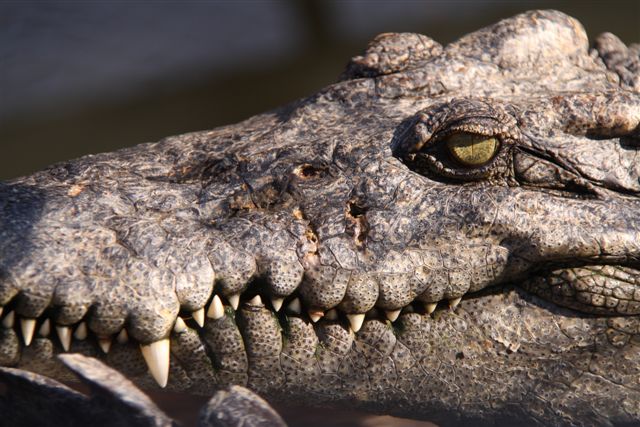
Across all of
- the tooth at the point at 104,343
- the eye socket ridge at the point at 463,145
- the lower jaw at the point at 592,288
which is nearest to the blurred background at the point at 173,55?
the eye socket ridge at the point at 463,145

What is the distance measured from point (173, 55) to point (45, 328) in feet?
18.2

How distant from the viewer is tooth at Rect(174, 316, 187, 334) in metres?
2.72

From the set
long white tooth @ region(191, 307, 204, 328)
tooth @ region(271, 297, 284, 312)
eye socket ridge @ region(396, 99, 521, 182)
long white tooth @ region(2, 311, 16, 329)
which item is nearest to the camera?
long white tooth @ region(2, 311, 16, 329)

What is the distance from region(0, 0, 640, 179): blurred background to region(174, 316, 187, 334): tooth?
12.6 ft

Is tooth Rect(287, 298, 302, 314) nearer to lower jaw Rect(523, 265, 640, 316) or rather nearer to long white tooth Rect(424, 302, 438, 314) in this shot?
long white tooth Rect(424, 302, 438, 314)

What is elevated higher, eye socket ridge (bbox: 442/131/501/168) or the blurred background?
the blurred background

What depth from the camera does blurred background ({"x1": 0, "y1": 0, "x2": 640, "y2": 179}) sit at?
267 inches

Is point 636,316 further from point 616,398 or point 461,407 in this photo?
point 461,407

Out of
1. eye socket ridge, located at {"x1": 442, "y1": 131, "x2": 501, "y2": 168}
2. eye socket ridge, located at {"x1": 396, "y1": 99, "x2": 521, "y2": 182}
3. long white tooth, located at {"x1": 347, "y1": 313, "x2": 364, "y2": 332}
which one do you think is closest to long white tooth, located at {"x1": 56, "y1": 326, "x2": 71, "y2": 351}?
long white tooth, located at {"x1": 347, "y1": 313, "x2": 364, "y2": 332}

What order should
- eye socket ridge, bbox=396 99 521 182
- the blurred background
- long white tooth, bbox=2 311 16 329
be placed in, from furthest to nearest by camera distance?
1. the blurred background
2. eye socket ridge, bbox=396 99 521 182
3. long white tooth, bbox=2 311 16 329

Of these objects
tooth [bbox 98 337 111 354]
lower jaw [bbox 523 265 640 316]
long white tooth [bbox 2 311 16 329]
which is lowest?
lower jaw [bbox 523 265 640 316]

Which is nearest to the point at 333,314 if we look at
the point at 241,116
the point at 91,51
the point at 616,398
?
the point at 616,398

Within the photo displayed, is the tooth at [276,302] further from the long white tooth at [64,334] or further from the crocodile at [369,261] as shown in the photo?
the long white tooth at [64,334]

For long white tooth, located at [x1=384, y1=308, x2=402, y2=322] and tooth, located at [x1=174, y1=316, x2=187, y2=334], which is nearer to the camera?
tooth, located at [x1=174, y1=316, x2=187, y2=334]
